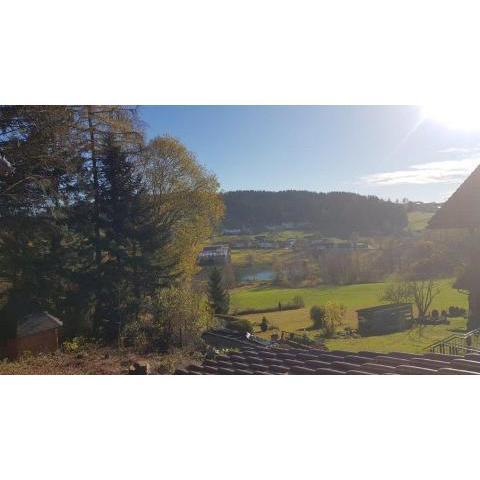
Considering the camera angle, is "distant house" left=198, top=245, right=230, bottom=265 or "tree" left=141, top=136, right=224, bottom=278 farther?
"distant house" left=198, top=245, right=230, bottom=265

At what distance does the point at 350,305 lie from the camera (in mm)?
4941

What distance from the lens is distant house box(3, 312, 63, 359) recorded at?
503cm

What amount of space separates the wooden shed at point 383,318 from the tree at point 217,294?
4.97 ft

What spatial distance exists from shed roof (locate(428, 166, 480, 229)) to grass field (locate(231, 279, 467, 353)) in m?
0.63

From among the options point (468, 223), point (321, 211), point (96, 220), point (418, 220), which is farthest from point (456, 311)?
point (96, 220)

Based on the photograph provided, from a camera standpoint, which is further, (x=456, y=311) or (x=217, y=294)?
(x=217, y=294)

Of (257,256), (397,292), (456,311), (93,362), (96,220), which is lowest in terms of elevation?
(93,362)

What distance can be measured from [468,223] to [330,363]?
6.71ft

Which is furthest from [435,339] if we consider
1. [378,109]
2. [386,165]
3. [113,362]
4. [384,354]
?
A: [113,362]

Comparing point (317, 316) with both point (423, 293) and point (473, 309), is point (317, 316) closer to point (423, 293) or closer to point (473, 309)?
point (423, 293)

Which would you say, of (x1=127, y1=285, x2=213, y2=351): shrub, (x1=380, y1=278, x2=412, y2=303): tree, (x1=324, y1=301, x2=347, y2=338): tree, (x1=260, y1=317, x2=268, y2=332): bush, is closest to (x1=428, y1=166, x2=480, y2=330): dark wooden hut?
(x1=380, y1=278, x2=412, y2=303): tree

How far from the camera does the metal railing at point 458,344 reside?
4668 mm

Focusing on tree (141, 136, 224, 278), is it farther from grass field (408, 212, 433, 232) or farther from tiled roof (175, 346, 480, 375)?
grass field (408, 212, 433, 232)

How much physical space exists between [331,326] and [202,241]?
1.76m
